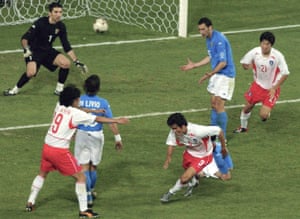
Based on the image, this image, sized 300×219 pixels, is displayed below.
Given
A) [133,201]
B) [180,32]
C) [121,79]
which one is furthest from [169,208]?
[180,32]

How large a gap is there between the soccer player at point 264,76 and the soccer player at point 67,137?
17.7ft

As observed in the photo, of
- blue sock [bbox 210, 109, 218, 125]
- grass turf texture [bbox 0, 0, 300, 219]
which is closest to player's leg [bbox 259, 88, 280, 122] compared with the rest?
grass turf texture [bbox 0, 0, 300, 219]

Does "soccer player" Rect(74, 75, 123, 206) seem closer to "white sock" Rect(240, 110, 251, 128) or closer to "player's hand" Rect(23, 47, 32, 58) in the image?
"white sock" Rect(240, 110, 251, 128)

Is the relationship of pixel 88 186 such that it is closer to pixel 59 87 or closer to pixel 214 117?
pixel 214 117

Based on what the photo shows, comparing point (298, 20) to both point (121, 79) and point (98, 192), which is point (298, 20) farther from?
point (98, 192)

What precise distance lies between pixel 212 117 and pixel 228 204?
3327 millimetres

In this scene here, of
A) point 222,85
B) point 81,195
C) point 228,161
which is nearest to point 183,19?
point 222,85

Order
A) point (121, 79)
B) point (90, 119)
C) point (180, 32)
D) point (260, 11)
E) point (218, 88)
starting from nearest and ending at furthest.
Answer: point (90, 119) < point (218, 88) < point (121, 79) < point (180, 32) < point (260, 11)

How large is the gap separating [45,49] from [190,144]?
259 inches

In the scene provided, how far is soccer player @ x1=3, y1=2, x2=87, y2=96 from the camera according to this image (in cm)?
2431

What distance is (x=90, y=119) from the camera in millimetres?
17766

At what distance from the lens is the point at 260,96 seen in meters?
22.7

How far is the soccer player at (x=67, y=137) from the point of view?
17812mm

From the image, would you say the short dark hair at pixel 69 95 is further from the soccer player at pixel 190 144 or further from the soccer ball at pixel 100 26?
the soccer ball at pixel 100 26
